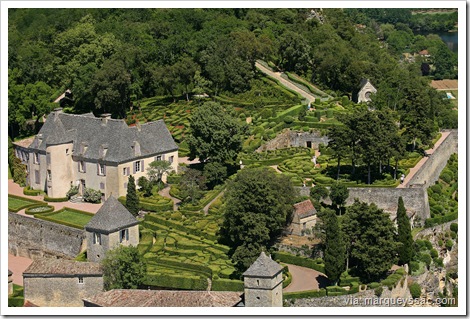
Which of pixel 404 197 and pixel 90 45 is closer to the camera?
pixel 404 197

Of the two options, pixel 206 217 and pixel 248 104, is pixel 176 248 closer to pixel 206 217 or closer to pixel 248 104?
pixel 206 217

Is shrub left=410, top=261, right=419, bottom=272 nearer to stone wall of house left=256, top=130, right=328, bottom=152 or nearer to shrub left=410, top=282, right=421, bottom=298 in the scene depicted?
shrub left=410, top=282, right=421, bottom=298

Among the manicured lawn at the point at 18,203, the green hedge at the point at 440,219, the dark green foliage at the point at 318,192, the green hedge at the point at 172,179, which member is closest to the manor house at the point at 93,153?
the green hedge at the point at 172,179

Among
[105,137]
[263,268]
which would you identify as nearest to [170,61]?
[105,137]

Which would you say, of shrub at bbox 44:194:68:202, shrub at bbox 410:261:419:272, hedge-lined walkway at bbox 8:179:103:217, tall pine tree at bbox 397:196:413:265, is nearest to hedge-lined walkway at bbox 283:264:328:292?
tall pine tree at bbox 397:196:413:265

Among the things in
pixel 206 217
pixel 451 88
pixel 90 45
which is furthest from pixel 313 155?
pixel 451 88

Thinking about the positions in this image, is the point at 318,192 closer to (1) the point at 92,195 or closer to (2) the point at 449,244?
(2) the point at 449,244
